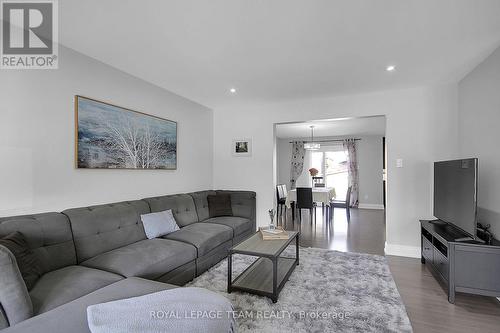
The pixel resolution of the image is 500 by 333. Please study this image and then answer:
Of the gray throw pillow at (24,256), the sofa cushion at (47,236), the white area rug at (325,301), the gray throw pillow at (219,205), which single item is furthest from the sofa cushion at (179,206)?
the gray throw pillow at (24,256)

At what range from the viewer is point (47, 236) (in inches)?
78.2

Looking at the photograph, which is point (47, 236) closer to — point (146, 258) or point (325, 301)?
point (146, 258)

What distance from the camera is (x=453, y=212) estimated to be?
275 cm

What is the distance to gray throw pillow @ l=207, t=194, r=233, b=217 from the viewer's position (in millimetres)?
4094

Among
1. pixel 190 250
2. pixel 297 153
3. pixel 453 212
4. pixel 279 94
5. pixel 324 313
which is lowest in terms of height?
pixel 324 313

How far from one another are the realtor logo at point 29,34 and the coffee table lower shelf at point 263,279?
2711mm

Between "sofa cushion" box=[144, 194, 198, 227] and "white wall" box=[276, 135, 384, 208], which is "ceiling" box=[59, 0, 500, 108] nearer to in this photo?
"sofa cushion" box=[144, 194, 198, 227]

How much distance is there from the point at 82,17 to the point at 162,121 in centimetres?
174

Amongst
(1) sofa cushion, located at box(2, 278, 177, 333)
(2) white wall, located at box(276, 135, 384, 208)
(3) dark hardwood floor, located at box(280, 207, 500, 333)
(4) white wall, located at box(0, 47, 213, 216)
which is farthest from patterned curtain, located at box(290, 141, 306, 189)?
(1) sofa cushion, located at box(2, 278, 177, 333)

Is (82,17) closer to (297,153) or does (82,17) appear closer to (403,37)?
(403,37)

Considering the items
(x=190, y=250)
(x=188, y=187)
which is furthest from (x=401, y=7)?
(x=188, y=187)

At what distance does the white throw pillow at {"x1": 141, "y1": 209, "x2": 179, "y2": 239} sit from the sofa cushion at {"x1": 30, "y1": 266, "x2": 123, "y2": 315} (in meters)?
0.84

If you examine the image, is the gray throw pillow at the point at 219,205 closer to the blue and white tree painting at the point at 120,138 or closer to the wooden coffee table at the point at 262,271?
the blue and white tree painting at the point at 120,138

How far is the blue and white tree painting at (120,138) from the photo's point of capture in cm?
262
